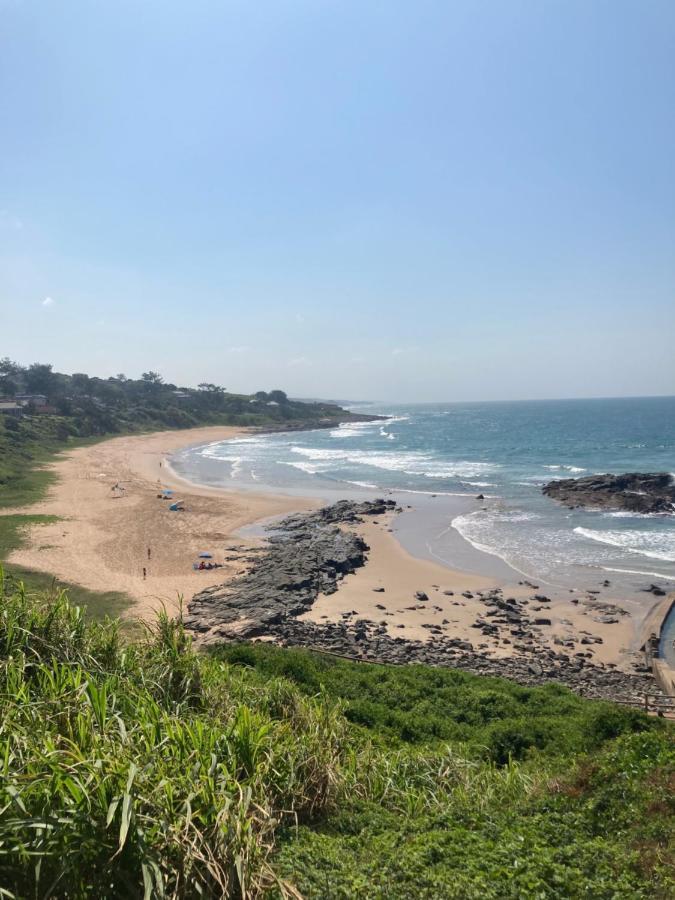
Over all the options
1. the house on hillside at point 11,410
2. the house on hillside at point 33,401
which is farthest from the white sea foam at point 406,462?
the house on hillside at point 33,401

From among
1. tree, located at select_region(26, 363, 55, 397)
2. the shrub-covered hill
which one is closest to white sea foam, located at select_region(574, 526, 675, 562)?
the shrub-covered hill

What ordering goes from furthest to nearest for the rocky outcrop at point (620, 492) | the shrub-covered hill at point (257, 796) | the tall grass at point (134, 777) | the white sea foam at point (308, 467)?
the white sea foam at point (308, 467) → the rocky outcrop at point (620, 492) → the shrub-covered hill at point (257, 796) → the tall grass at point (134, 777)

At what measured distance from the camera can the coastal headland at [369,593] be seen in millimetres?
18469

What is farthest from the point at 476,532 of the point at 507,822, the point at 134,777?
the point at 134,777

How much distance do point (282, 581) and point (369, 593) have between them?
3.98m

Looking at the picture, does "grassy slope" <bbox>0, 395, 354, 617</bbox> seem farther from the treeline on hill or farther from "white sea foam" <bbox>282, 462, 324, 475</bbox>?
"white sea foam" <bbox>282, 462, 324, 475</bbox>

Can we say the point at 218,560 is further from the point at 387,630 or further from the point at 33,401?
the point at 33,401

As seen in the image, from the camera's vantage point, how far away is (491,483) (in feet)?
166

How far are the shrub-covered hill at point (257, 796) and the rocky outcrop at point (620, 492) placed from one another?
110 ft

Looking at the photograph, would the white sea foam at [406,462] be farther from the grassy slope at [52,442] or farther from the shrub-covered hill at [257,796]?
the shrub-covered hill at [257,796]

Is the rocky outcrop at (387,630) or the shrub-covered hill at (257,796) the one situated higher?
the shrub-covered hill at (257,796)

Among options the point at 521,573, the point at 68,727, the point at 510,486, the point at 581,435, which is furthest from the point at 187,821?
the point at 581,435

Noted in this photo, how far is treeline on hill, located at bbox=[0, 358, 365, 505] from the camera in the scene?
58.4m

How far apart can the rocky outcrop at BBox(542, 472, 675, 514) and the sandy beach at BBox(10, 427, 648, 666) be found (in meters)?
16.3
